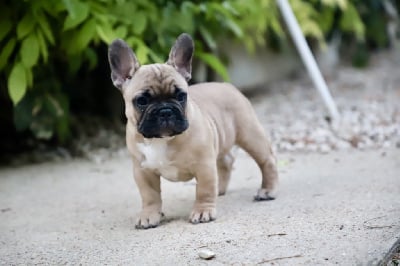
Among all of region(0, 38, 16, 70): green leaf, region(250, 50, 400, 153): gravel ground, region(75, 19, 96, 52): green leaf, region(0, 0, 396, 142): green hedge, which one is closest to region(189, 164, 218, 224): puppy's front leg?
region(0, 0, 396, 142): green hedge

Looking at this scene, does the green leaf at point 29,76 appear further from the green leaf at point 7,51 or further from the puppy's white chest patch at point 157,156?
the puppy's white chest patch at point 157,156

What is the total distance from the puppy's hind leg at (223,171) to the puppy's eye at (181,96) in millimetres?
869

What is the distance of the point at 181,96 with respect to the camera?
3.22 m

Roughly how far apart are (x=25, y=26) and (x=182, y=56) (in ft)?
5.04

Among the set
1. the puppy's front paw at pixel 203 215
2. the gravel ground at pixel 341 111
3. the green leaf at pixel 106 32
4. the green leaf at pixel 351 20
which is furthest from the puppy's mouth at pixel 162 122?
the green leaf at pixel 351 20

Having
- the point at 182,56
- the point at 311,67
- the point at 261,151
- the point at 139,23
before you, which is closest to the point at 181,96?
the point at 182,56

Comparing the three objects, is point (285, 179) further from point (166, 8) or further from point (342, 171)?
A: point (166, 8)

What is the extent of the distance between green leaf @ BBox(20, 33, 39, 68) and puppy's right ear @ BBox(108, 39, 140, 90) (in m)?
1.27

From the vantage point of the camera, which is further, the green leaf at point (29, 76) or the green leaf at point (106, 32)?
the green leaf at point (29, 76)

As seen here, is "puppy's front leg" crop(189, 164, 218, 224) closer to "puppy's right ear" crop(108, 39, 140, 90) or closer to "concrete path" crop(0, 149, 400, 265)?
"concrete path" crop(0, 149, 400, 265)

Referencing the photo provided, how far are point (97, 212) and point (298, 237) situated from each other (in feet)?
4.39

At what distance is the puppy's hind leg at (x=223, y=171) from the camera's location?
4.05 meters

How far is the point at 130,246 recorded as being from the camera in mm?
3057

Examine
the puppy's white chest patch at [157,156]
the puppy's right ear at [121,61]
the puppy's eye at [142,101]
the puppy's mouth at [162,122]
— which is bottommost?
the puppy's white chest patch at [157,156]
